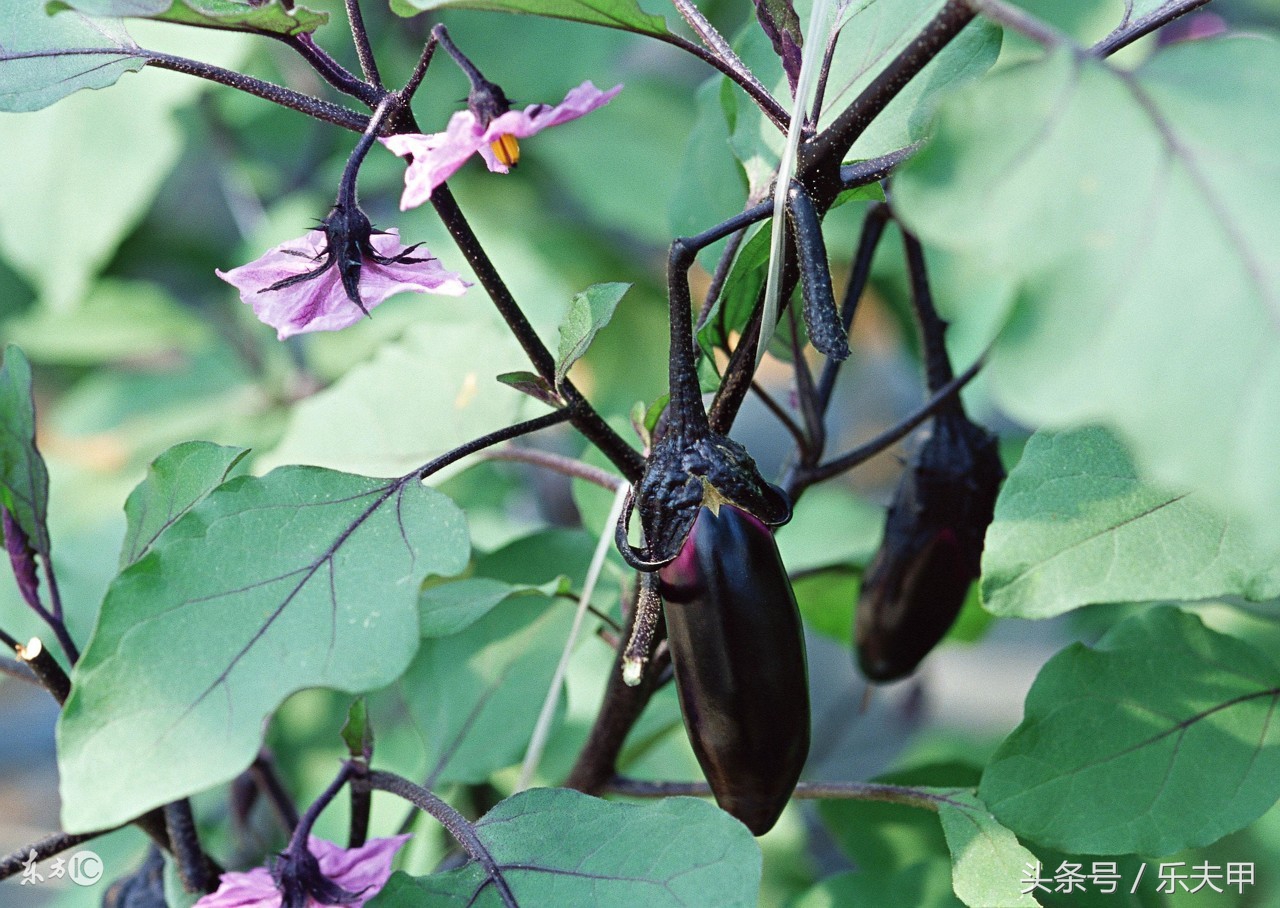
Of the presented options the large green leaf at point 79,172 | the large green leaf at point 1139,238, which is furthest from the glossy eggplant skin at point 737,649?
the large green leaf at point 79,172

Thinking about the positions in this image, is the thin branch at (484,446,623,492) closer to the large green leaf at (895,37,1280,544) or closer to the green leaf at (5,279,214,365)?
the large green leaf at (895,37,1280,544)

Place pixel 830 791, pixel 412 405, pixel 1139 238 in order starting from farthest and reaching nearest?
pixel 412 405 < pixel 830 791 < pixel 1139 238

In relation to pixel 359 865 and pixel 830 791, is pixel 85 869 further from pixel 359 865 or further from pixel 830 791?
pixel 830 791

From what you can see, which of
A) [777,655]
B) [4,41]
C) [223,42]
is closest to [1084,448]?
[777,655]

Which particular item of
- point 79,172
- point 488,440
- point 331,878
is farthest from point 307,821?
point 79,172

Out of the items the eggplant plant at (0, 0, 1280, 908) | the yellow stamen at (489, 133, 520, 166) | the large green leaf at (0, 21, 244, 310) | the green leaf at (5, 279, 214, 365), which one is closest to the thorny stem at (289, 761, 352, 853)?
the eggplant plant at (0, 0, 1280, 908)

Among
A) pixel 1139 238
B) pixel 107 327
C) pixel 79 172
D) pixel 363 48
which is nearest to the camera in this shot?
pixel 1139 238

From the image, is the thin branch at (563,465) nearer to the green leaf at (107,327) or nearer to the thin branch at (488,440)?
the thin branch at (488,440)
